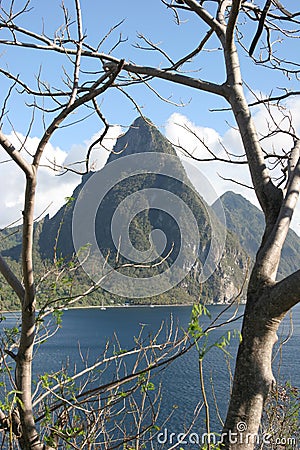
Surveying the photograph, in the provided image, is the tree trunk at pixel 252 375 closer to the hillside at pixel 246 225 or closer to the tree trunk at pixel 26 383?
the tree trunk at pixel 26 383

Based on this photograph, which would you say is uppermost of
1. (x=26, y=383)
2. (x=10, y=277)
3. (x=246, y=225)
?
(x=246, y=225)

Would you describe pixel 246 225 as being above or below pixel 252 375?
above

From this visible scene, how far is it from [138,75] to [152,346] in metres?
0.96

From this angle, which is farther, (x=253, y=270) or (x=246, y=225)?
(x=246, y=225)

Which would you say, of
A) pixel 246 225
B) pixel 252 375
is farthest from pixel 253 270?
pixel 246 225

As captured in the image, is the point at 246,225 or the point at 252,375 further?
the point at 246,225

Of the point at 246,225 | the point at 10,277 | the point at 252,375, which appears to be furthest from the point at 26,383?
the point at 246,225

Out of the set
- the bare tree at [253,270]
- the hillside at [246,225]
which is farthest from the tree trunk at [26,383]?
the hillside at [246,225]

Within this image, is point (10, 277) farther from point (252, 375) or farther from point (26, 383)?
point (252, 375)

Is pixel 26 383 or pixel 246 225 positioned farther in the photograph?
pixel 246 225

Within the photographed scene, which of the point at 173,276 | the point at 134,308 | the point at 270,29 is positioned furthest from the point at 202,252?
the point at 270,29

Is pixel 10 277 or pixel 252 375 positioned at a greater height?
pixel 10 277

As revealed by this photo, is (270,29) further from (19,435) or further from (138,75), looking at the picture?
(19,435)

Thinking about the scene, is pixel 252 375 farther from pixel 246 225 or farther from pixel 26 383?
pixel 246 225
